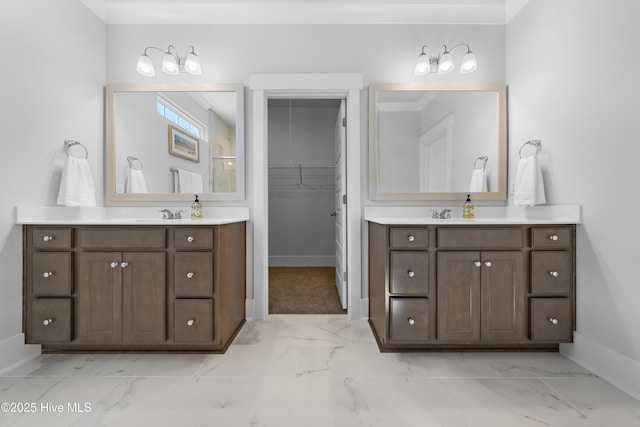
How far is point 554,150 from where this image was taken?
2111 millimetres

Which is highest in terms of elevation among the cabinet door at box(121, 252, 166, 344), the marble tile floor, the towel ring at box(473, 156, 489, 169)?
the towel ring at box(473, 156, 489, 169)

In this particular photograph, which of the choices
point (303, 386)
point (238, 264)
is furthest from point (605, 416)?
point (238, 264)

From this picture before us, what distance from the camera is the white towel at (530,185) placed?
7.08 feet

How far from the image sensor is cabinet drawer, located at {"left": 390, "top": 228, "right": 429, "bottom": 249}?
1.96m

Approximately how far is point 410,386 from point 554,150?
5.62 ft

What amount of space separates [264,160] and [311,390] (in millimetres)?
1710

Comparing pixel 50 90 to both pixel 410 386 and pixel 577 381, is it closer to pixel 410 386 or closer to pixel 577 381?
pixel 410 386

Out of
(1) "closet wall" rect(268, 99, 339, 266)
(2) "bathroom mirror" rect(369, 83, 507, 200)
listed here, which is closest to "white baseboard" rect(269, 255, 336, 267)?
(1) "closet wall" rect(268, 99, 339, 266)

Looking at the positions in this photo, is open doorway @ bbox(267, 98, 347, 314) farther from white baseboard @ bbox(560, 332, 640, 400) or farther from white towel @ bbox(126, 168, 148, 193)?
white baseboard @ bbox(560, 332, 640, 400)

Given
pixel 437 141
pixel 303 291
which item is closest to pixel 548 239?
pixel 437 141

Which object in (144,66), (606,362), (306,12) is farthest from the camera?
(306,12)

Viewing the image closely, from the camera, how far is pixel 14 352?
187 cm

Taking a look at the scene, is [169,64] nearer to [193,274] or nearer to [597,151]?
[193,274]

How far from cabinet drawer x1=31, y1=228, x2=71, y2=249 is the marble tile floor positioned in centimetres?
68
